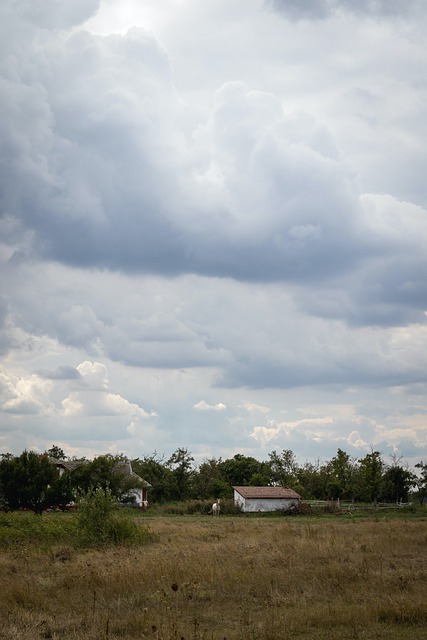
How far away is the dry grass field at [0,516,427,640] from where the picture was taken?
1258cm

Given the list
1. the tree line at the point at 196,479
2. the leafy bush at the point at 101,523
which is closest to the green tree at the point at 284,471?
the tree line at the point at 196,479

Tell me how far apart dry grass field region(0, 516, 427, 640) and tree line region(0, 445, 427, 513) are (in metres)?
34.0

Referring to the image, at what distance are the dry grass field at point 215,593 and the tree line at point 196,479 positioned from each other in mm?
34012

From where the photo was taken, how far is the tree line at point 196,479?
58469 millimetres

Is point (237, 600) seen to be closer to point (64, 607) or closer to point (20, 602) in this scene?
point (64, 607)

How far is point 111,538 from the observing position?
27.2 m

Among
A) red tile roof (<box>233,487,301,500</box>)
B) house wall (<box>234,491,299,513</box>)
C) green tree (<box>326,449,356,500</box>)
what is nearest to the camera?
house wall (<box>234,491,299,513</box>)

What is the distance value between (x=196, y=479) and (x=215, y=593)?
90.6 m

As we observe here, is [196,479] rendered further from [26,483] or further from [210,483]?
[26,483]

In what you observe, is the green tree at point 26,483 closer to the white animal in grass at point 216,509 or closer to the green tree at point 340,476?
the white animal in grass at point 216,509

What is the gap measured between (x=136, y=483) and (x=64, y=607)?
201ft

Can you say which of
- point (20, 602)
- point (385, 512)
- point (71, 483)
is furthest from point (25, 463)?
point (20, 602)

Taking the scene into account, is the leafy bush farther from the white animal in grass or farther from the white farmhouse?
the white farmhouse

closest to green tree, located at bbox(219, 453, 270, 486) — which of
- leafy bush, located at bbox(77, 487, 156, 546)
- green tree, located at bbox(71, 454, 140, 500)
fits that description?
green tree, located at bbox(71, 454, 140, 500)
